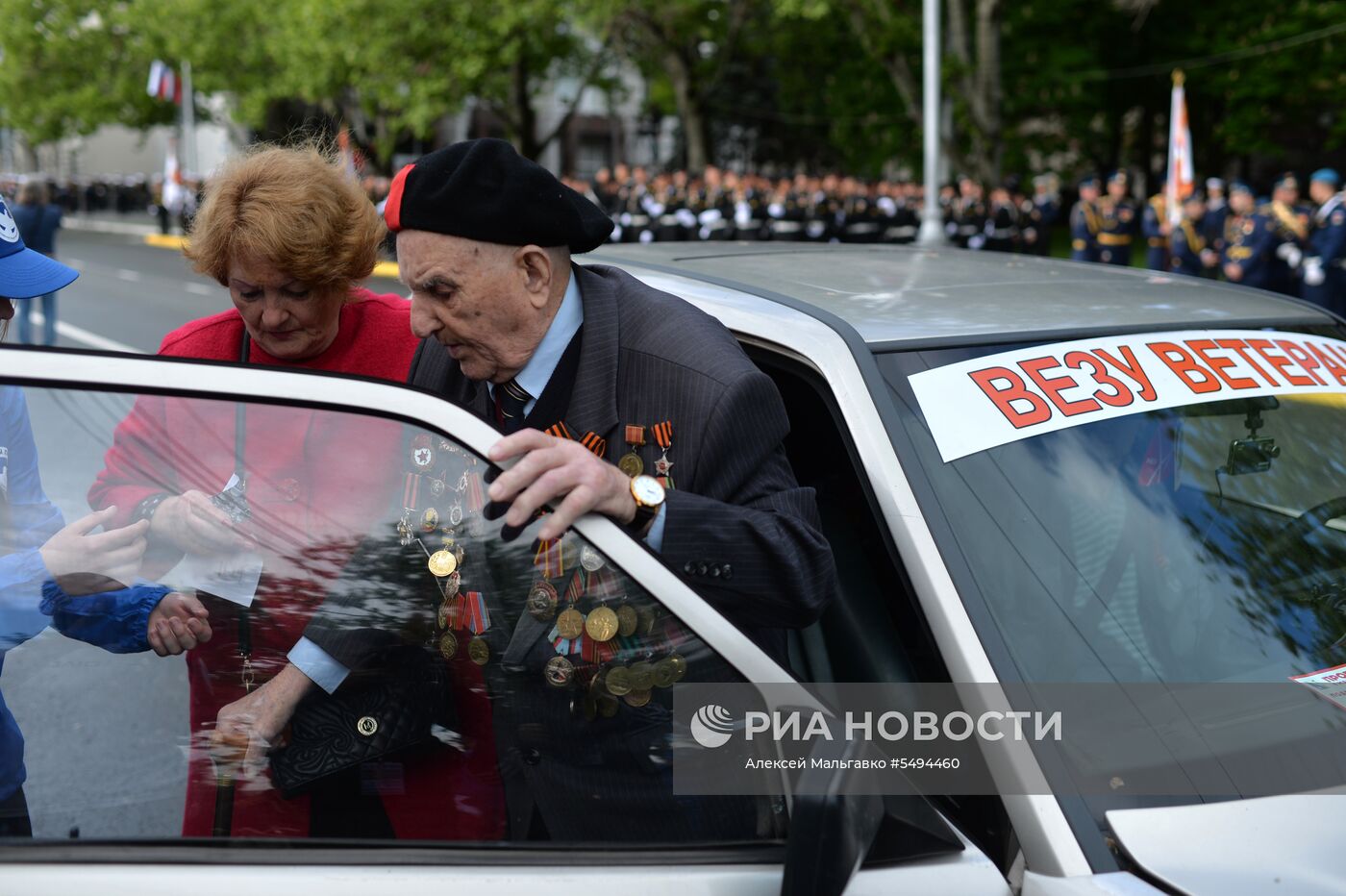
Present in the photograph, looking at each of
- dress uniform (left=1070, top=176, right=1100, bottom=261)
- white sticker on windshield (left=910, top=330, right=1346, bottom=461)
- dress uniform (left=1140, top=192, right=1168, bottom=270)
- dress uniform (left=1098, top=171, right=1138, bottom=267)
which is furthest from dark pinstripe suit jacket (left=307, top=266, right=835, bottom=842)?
dress uniform (left=1070, top=176, right=1100, bottom=261)

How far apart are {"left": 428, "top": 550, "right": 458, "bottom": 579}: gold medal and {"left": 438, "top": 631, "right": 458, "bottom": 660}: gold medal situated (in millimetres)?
70

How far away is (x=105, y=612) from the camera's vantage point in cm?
144

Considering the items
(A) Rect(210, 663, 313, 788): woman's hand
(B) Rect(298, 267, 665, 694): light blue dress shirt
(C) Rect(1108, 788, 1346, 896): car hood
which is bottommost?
(C) Rect(1108, 788, 1346, 896): car hood

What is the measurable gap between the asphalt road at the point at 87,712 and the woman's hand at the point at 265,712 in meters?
0.06

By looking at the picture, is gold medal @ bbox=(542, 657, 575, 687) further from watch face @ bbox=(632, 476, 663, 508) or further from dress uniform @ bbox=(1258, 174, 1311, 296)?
dress uniform @ bbox=(1258, 174, 1311, 296)

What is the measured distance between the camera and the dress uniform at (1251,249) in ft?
46.6

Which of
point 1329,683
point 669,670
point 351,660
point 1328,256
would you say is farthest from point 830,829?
point 1328,256

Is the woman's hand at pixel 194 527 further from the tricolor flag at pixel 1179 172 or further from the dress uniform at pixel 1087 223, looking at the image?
the dress uniform at pixel 1087 223

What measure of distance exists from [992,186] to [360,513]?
905 inches

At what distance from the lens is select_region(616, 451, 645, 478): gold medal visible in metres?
1.81

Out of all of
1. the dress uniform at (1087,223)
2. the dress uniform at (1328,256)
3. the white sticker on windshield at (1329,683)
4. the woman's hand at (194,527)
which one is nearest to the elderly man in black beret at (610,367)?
the woman's hand at (194,527)

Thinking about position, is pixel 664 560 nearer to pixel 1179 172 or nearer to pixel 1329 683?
pixel 1329 683

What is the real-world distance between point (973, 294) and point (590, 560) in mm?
1328

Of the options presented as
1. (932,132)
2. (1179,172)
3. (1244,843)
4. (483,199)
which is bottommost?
(1244,843)
